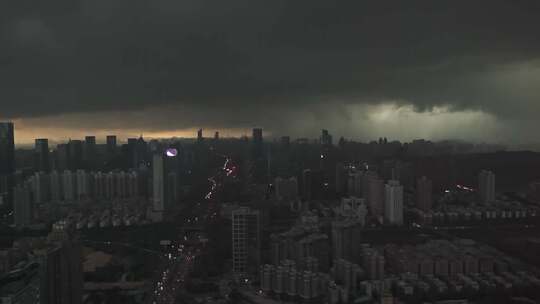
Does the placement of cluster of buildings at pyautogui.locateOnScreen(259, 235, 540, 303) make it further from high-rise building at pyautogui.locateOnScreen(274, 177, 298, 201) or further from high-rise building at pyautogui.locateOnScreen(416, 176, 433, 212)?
high-rise building at pyautogui.locateOnScreen(274, 177, 298, 201)

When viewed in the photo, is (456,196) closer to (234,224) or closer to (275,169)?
(275,169)

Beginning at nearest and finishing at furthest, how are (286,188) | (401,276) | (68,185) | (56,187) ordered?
(401,276) < (286,188) < (56,187) < (68,185)

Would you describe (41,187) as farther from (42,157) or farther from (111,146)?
(111,146)

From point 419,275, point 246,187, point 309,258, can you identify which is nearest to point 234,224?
point 309,258

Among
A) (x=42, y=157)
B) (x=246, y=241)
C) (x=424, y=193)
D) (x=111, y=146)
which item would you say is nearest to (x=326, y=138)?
(x=424, y=193)

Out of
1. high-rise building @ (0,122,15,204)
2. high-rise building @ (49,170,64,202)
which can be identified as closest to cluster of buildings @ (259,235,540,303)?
high-rise building @ (0,122,15,204)

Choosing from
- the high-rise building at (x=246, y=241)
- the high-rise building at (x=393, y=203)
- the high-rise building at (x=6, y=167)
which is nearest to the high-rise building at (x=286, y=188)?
the high-rise building at (x=393, y=203)
